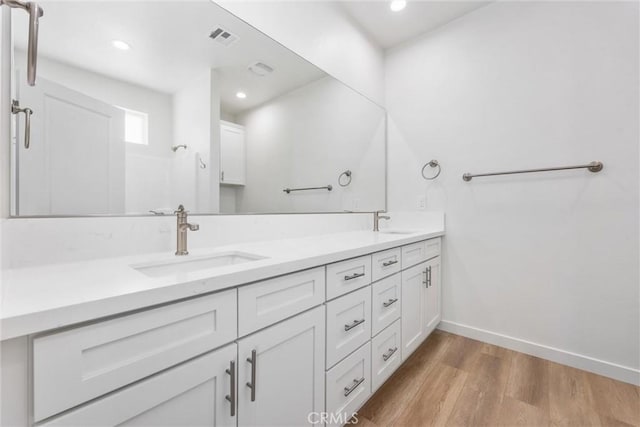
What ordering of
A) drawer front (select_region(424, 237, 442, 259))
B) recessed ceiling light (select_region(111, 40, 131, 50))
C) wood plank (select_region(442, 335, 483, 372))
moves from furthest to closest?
drawer front (select_region(424, 237, 442, 259)) < wood plank (select_region(442, 335, 483, 372)) < recessed ceiling light (select_region(111, 40, 131, 50))

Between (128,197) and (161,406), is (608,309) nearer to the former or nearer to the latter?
(161,406)

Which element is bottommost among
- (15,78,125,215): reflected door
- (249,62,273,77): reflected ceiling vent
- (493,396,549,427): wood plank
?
(493,396,549,427): wood plank

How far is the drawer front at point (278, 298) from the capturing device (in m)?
0.77

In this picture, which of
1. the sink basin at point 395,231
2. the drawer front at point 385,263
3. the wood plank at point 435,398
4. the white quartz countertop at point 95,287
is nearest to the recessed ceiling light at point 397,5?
the sink basin at point 395,231

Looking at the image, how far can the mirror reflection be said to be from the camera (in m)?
0.89

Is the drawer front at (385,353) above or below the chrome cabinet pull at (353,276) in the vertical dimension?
below

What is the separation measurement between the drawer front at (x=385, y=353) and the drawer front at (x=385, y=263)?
28cm

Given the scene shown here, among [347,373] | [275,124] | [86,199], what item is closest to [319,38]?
[275,124]

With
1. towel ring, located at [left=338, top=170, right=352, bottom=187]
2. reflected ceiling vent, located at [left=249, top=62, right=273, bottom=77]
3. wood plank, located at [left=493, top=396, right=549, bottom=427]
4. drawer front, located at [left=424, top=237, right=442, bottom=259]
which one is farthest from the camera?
towel ring, located at [left=338, top=170, right=352, bottom=187]

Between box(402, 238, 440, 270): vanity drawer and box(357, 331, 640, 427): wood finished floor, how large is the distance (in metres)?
0.64

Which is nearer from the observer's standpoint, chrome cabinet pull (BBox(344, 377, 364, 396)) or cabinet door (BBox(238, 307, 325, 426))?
cabinet door (BBox(238, 307, 325, 426))

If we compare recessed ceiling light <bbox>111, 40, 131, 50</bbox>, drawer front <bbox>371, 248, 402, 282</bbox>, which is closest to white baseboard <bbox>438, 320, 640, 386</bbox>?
drawer front <bbox>371, 248, 402, 282</bbox>

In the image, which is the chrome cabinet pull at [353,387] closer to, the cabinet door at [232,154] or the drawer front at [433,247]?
the drawer front at [433,247]

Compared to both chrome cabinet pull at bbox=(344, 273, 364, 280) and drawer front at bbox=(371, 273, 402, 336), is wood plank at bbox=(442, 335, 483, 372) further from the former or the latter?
chrome cabinet pull at bbox=(344, 273, 364, 280)
